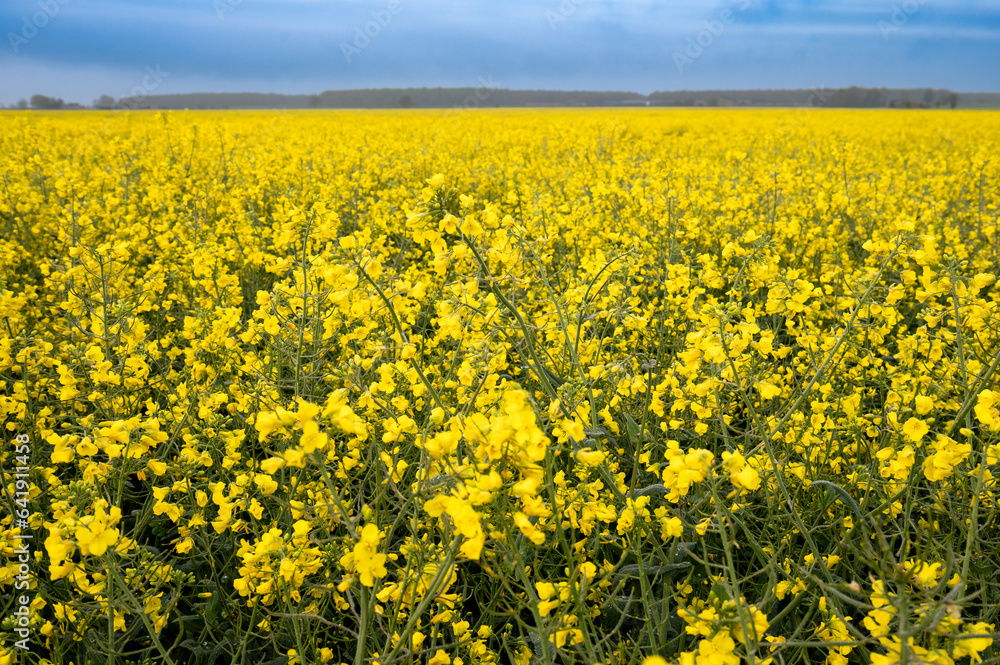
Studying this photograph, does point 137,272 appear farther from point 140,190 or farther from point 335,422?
point 335,422

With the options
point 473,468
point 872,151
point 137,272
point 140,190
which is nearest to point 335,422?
point 473,468

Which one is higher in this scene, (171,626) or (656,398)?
(656,398)

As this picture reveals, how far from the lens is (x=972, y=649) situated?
1.06m

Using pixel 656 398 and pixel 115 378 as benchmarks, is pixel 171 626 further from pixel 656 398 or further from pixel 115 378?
pixel 656 398

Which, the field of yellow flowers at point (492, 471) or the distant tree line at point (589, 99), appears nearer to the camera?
the field of yellow flowers at point (492, 471)

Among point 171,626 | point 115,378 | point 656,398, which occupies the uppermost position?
point 115,378

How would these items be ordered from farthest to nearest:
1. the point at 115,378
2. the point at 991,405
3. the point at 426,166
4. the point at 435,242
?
the point at 426,166, the point at 115,378, the point at 435,242, the point at 991,405

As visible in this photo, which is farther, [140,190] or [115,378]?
[140,190]

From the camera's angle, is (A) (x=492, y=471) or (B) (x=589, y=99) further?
(B) (x=589, y=99)

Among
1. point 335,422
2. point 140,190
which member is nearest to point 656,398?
point 335,422

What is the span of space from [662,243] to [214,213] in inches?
185

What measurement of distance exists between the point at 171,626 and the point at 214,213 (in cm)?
496

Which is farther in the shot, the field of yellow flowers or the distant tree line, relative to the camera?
the distant tree line

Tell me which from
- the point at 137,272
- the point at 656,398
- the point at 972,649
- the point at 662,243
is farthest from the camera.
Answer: the point at 137,272
